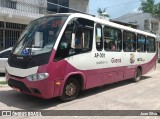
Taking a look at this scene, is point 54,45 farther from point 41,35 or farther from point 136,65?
point 136,65

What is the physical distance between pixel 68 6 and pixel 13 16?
7.48 meters

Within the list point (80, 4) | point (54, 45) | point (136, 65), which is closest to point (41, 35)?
point (54, 45)

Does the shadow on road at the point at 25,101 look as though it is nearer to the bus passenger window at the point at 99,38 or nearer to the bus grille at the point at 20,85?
the bus grille at the point at 20,85

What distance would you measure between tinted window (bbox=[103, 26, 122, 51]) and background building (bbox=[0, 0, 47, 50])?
8259 mm

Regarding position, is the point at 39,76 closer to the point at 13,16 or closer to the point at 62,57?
the point at 62,57

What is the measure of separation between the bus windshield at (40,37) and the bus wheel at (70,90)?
4.43 ft

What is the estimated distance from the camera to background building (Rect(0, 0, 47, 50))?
56.1ft

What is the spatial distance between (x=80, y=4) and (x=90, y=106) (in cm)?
1841

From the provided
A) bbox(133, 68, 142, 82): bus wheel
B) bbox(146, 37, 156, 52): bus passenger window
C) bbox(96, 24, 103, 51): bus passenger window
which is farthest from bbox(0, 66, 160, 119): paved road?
bbox(146, 37, 156, 52): bus passenger window

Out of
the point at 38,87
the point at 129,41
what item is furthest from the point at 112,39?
the point at 38,87

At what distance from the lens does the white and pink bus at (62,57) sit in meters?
7.32

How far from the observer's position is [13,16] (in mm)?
17250

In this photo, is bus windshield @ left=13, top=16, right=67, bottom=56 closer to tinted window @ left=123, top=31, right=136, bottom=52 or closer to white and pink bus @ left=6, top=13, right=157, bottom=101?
white and pink bus @ left=6, top=13, right=157, bottom=101

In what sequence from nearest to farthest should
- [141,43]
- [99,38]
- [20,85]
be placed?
[20,85] → [99,38] → [141,43]
